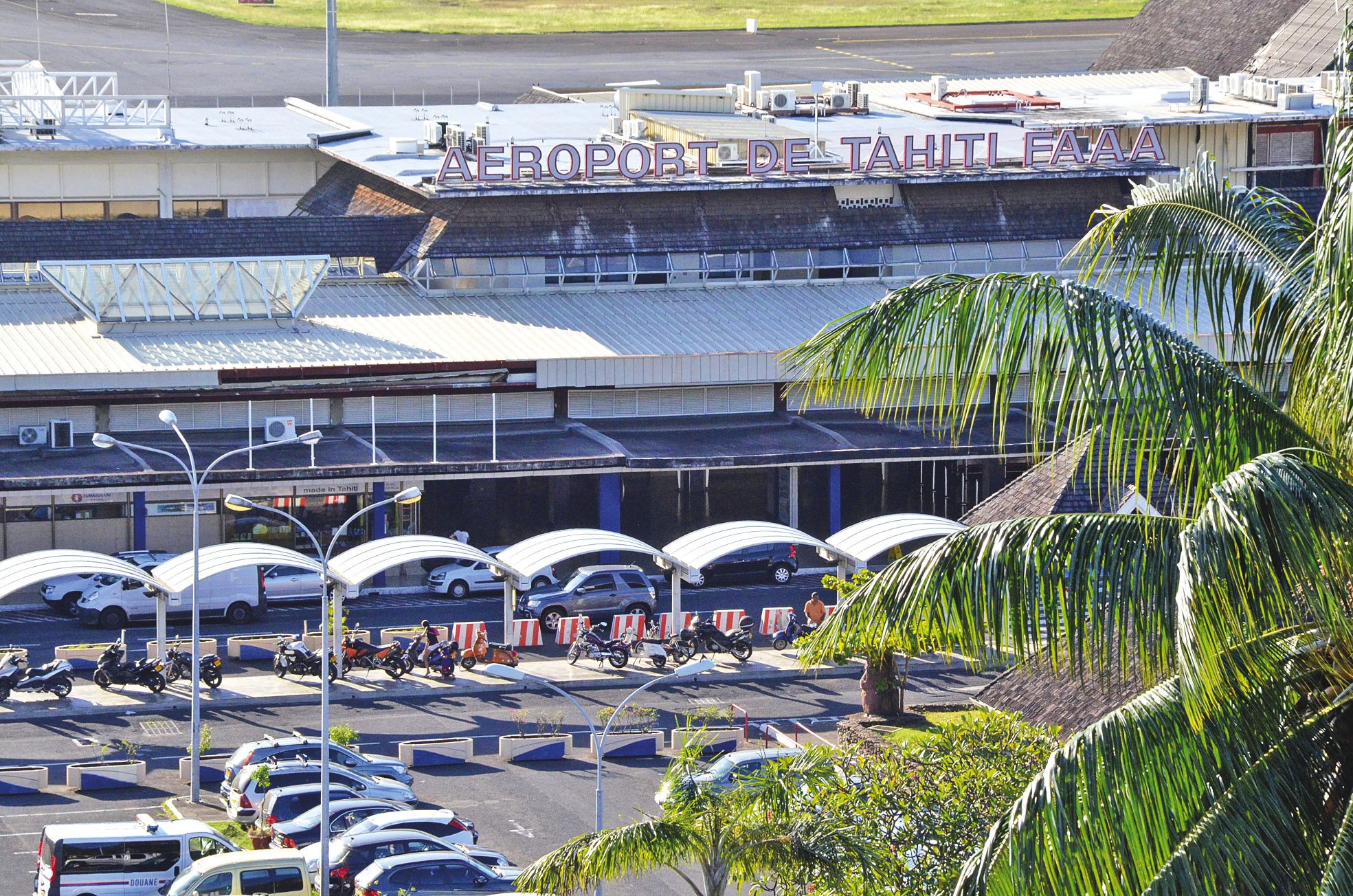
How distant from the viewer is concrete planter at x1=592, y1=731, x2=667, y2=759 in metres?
52.6

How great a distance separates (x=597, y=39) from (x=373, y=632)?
73.9 metres

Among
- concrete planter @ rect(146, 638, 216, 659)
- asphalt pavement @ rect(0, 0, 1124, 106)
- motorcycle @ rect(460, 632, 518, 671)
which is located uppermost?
asphalt pavement @ rect(0, 0, 1124, 106)

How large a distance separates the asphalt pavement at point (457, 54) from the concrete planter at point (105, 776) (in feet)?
225

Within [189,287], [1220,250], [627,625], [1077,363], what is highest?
[189,287]

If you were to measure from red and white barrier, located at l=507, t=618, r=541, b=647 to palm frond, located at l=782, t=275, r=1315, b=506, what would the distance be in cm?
4418

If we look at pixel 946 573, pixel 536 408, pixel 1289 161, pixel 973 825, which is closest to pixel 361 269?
pixel 536 408

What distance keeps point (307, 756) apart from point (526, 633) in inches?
565

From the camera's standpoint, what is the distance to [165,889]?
139ft

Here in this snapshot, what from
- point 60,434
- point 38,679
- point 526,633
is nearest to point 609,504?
point 526,633

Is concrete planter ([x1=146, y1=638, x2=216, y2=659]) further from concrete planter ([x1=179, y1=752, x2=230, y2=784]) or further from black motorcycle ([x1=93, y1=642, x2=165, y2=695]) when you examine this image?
concrete planter ([x1=179, y1=752, x2=230, y2=784])

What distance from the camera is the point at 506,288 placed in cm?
7831

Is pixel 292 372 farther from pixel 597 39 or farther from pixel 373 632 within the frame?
pixel 597 39

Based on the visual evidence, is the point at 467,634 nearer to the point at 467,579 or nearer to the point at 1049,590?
the point at 467,579

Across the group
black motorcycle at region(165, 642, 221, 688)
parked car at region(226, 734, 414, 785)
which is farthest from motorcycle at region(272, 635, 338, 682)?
parked car at region(226, 734, 414, 785)
